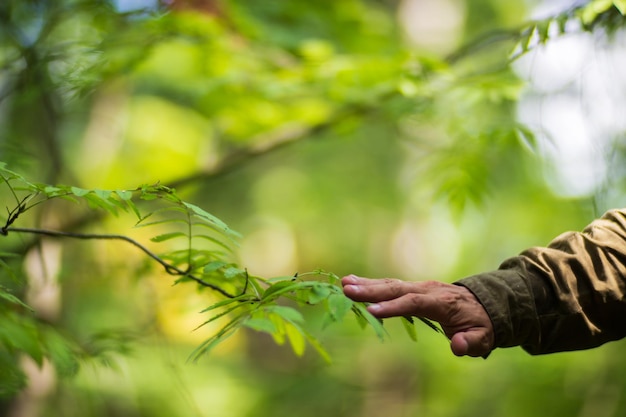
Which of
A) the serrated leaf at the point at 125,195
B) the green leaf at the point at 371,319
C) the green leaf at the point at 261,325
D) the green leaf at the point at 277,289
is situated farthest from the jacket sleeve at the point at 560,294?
the serrated leaf at the point at 125,195

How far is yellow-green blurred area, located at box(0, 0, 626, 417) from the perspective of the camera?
264 centimetres

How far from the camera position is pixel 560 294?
4.91ft

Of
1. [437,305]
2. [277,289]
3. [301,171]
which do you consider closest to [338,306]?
[277,289]

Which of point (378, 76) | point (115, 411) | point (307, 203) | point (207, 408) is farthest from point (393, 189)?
point (378, 76)

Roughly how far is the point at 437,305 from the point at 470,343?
0.12 m

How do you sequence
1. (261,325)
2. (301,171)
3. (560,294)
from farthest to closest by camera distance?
1. (301,171)
2. (560,294)
3. (261,325)

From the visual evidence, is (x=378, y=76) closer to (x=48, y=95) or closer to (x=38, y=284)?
(x=48, y=95)

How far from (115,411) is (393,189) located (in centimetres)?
507

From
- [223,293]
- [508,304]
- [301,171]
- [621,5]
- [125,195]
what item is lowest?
[301,171]

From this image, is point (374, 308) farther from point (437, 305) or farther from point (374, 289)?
point (437, 305)

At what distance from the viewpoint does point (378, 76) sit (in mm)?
2725

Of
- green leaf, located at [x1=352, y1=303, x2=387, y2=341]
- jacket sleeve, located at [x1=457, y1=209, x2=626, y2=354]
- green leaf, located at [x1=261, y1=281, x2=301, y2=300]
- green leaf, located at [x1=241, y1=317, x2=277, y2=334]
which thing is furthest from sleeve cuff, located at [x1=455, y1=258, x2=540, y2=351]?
green leaf, located at [x1=241, y1=317, x2=277, y2=334]

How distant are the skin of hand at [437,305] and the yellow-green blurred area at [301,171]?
20 cm

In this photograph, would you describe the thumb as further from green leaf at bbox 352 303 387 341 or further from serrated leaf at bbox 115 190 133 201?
serrated leaf at bbox 115 190 133 201
